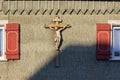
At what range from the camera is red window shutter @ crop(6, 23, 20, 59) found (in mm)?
25297

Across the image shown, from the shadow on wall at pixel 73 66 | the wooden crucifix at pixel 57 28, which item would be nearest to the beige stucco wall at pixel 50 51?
the shadow on wall at pixel 73 66

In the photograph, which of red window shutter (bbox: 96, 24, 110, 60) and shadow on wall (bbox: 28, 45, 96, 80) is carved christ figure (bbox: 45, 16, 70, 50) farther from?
red window shutter (bbox: 96, 24, 110, 60)

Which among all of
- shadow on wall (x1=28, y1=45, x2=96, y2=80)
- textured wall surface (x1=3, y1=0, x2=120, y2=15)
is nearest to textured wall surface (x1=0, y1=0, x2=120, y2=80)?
shadow on wall (x1=28, y1=45, x2=96, y2=80)

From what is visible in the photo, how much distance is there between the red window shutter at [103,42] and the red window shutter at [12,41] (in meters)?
2.90

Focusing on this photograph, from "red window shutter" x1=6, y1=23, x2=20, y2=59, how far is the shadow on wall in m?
1.07

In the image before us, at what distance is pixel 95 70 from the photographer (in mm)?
25375

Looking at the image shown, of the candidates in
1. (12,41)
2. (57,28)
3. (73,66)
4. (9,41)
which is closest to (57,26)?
(57,28)

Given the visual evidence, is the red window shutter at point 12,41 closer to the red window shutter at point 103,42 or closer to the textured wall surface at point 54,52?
the textured wall surface at point 54,52

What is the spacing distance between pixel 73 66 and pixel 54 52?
85 centimetres

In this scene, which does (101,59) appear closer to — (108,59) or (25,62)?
(108,59)

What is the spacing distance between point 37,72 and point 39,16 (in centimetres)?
205

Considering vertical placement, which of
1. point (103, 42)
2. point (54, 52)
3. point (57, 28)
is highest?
point (57, 28)

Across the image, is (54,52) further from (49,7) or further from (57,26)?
(49,7)

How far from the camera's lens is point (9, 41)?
25359 millimetres
